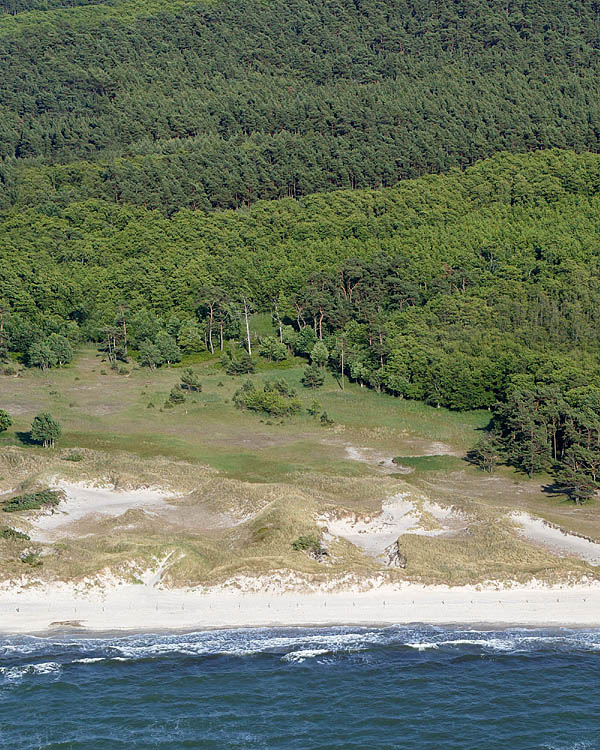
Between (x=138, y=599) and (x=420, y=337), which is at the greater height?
(x=420, y=337)

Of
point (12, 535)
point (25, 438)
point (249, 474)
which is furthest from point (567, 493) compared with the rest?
point (25, 438)

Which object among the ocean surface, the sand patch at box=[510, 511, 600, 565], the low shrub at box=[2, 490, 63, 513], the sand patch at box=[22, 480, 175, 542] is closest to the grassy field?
the sand patch at box=[22, 480, 175, 542]

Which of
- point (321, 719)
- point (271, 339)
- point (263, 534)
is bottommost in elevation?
point (321, 719)

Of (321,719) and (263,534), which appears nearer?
(321,719)

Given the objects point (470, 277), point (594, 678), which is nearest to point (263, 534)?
point (594, 678)

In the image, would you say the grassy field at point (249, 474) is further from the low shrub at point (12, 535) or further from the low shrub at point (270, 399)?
the low shrub at point (270, 399)

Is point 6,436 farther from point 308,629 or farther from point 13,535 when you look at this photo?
point 308,629

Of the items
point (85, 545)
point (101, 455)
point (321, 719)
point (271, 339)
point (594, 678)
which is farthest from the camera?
point (271, 339)

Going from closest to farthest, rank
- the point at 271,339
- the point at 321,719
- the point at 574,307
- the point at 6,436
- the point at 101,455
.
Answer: the point at 321,719, the point at 101,455, the point at 6,436, the point at 574,307, the point at 271,339
